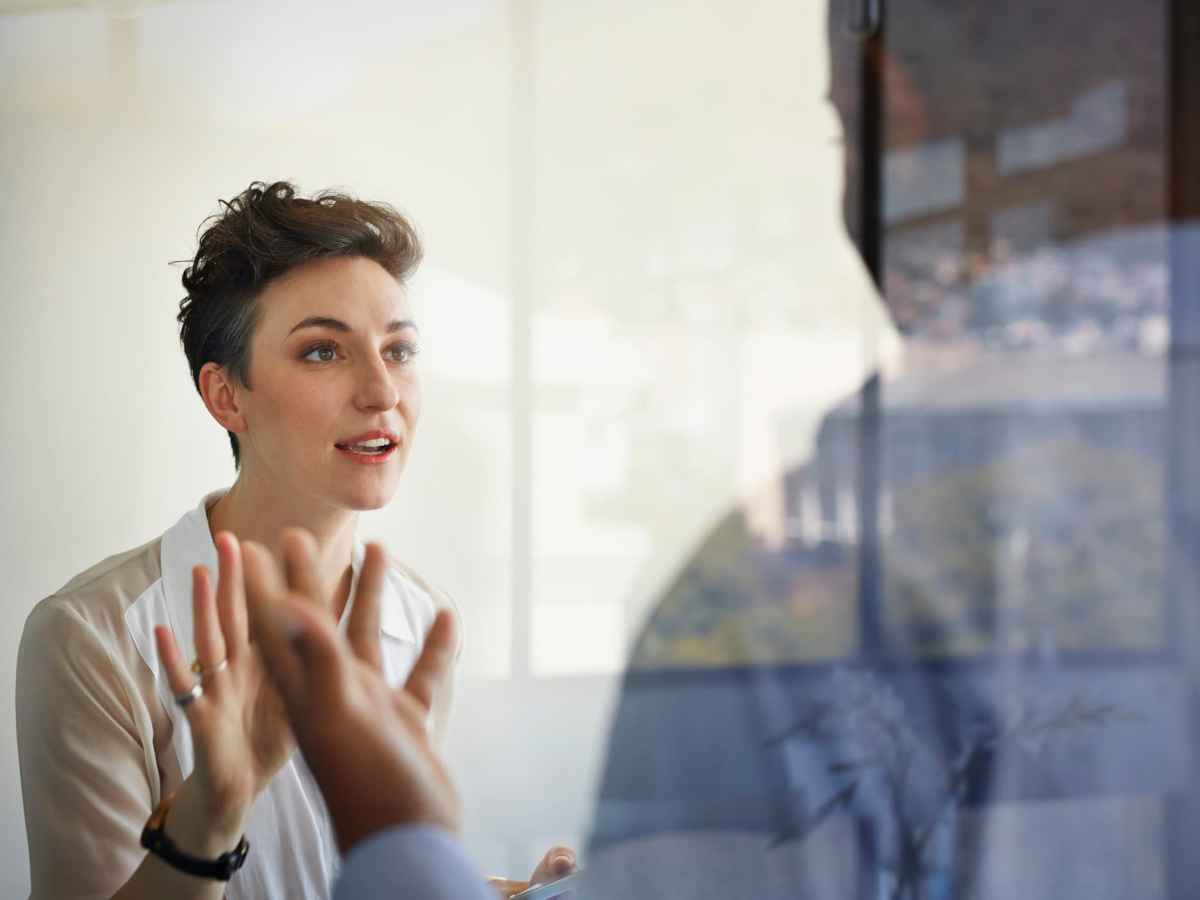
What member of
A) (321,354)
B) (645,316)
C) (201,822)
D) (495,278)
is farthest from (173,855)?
(645,316)

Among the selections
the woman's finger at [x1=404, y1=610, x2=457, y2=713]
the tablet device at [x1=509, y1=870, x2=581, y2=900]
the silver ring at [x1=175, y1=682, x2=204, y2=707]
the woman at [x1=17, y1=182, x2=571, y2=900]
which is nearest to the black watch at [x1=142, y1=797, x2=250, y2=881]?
the woman at [x1=17, y1=182, x2=571, y2=900]

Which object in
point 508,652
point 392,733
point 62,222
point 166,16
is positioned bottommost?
point 508,652

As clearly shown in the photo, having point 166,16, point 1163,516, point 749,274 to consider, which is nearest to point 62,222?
point 166,16

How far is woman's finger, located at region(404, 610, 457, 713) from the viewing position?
0.54 meters

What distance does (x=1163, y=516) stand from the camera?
187 centimetres

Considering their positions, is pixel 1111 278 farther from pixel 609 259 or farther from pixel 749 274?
pixel 609 259

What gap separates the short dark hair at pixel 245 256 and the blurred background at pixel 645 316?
0.08 ft

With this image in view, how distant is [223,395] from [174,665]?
0.26 metres

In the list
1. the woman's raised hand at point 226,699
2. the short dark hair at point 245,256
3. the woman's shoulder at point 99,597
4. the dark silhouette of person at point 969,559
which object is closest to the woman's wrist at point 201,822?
the woman's raised hand at point 226,699

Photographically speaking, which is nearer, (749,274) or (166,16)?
(166,16)

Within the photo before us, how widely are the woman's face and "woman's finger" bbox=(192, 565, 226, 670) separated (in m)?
0.22

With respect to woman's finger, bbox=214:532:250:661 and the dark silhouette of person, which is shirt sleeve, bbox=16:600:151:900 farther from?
the dark silhouette of person

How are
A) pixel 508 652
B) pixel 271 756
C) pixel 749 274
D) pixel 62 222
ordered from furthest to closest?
pixel 749 274 → pixel 508 652 → pixel 62 222 → pixel 271 756

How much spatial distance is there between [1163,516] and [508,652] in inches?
49.7
